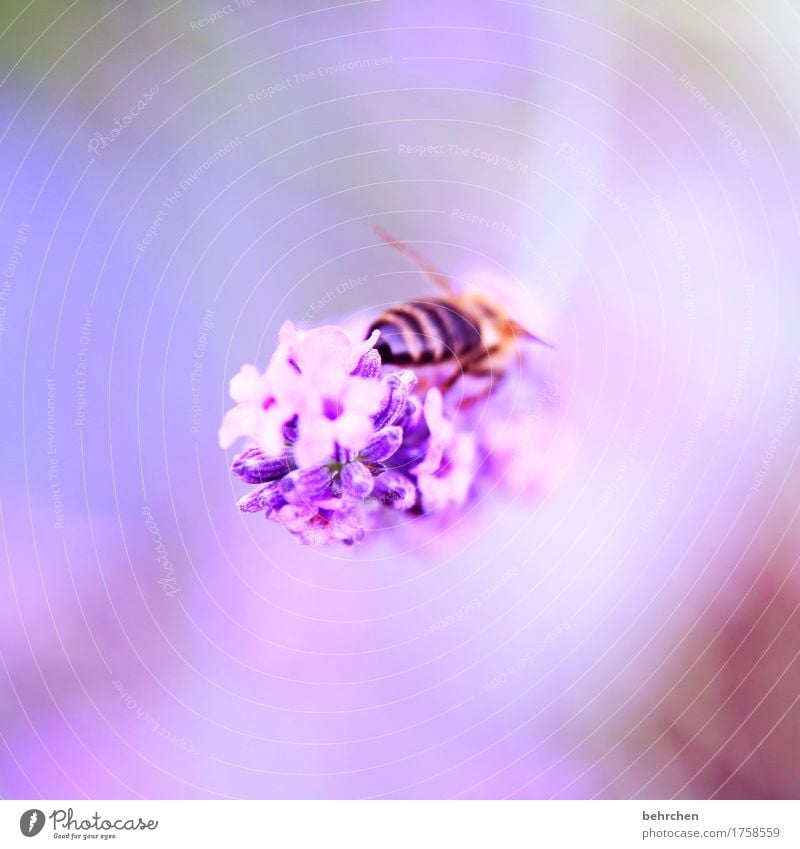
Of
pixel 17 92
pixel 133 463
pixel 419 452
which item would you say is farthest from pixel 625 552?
pixel 17 92

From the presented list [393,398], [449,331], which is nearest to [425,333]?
[449,331]

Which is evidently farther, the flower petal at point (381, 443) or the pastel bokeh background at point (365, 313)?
the pastel bokeh background at point (365, 313)

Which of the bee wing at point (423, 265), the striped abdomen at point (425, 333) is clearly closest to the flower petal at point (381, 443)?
the striped abdomen at point (425, 333)

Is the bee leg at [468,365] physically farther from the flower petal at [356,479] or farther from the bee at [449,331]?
the flower petal at [356,479]

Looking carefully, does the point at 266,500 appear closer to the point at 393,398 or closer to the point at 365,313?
the point at 393,398

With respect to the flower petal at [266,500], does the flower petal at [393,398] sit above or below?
above

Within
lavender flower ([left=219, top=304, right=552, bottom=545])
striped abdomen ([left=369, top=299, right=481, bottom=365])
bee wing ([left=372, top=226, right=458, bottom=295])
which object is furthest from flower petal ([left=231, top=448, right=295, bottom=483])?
bee wing ([left=372, top=226, right=458, bottom=295])
